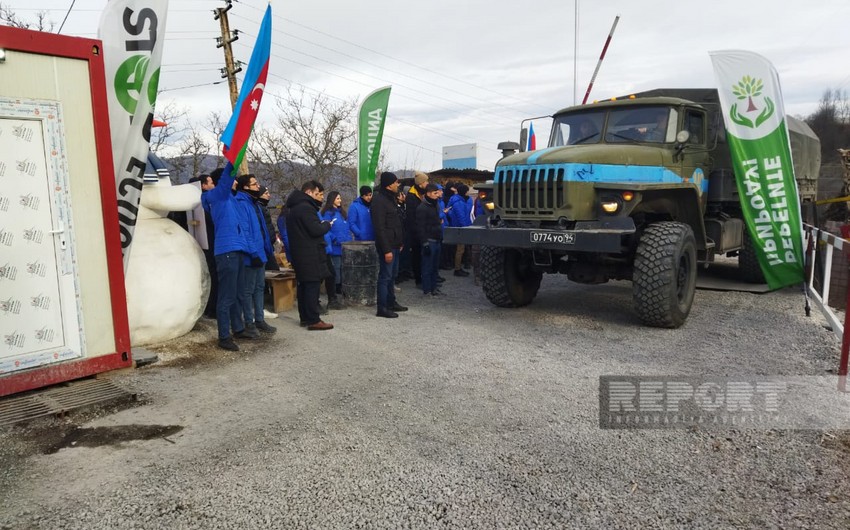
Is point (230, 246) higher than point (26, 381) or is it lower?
higher

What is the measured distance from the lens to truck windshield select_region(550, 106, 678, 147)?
685 cm

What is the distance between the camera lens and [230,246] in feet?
18.6

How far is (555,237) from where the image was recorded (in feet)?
19.8

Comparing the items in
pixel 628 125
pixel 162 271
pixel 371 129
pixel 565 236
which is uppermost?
pixel 371 129

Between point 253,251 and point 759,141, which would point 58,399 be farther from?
point 759,141

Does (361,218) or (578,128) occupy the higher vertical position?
(578,128)

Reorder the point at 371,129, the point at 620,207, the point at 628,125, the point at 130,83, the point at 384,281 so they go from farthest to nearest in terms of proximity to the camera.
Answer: the point at 371,129, the point at 384,281, the point at 628,125, the point at 620,207, the point at 130,83

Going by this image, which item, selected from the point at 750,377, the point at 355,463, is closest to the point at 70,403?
the point at 355,463

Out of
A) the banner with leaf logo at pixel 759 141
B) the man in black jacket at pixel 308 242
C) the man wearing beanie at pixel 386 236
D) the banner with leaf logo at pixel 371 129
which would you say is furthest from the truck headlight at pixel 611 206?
the banner with leaf logo at pixel 371 129

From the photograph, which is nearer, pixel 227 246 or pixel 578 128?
pixel 227 246

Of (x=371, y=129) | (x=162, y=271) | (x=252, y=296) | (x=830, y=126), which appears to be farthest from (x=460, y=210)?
(x=830, y=126)

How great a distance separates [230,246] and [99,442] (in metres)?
2.43

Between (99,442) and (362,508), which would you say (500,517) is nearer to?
(362,508)

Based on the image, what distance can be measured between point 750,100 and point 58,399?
7548mm
